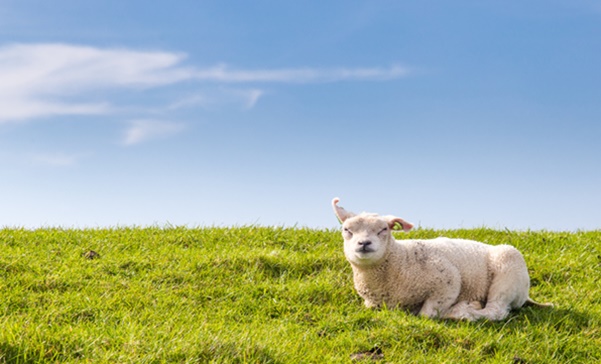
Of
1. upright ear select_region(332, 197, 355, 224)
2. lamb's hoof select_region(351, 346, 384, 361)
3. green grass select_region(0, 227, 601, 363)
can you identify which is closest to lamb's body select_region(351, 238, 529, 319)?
green grass select_region(0, 227, 601, 363)

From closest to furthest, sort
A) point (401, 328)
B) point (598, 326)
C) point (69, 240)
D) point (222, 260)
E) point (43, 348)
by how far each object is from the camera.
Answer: point (43, 348) → point (401, 328) → point (598, 326) → point (222, 260) → point (69, 240)

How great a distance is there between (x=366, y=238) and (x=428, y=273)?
2.98 ft

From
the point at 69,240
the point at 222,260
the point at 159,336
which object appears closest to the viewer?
the point at 159,336

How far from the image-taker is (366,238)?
8.44 meters

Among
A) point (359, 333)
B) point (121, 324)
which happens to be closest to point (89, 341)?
point (121, 324)

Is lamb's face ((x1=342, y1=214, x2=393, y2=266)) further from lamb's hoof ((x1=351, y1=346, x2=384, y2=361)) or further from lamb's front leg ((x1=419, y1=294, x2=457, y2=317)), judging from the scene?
lamb's hoof ((x1=351, y1=346, x2=384, y2=361))

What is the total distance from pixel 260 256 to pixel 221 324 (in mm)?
2683

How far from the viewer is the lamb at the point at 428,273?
8.60 m

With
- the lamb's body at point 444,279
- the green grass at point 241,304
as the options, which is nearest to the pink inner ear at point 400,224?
the lamb's body at point 444,279

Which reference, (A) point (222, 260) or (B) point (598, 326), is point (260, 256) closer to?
(A) point (222, 260)

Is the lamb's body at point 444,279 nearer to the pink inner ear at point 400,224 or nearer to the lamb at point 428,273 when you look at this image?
the lamb at point 428,273

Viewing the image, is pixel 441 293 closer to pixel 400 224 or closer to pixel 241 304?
A: pixel 400 224

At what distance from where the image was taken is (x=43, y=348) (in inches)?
273

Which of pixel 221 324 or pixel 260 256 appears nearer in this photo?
pixel 221 324
